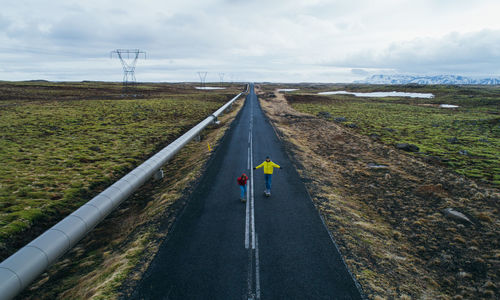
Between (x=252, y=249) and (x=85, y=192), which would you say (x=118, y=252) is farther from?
(x=85, y=192)

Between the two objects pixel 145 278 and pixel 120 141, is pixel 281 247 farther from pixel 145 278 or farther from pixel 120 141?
pixel 120 141

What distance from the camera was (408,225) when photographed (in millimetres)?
11781

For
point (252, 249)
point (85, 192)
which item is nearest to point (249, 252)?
point (252, 249)

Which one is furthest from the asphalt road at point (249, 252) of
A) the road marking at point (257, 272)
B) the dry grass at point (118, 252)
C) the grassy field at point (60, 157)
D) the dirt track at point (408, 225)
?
the grassy field at point (60, 157)

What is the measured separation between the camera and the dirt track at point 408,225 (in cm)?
827

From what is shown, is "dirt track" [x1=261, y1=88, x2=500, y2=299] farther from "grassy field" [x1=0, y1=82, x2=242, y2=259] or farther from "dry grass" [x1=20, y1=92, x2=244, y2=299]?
"grassy field" [x1=0, y1=82, x2=242, y2=259]

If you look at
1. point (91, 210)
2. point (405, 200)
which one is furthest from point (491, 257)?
point (91, 210)

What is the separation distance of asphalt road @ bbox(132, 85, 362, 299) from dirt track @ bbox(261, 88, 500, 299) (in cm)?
103

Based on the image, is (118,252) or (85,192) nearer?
(118,252)

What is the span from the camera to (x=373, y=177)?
17531 millimetres

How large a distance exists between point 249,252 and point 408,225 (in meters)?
8.35

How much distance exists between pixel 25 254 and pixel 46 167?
15.2 m

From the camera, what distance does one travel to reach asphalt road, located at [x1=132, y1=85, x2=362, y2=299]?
759cm

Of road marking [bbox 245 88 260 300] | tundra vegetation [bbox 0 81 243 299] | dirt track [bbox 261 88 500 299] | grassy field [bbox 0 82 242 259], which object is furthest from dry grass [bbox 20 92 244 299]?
dirt track [bbox 261 88 500 299]
